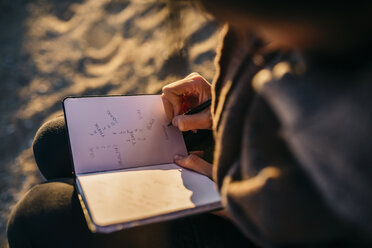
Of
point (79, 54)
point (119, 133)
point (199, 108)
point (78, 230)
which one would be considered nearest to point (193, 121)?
A: point (199, 108)

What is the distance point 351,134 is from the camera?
0.93ft

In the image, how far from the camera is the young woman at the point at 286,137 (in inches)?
10.8

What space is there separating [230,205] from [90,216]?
23 centimetres

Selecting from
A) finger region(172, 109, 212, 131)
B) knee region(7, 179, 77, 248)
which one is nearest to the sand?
knee region(7, 179, 77, 248)

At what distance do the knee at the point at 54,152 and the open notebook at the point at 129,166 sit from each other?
97mm

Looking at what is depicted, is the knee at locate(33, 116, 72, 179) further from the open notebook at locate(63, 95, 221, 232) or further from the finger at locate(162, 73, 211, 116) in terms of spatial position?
the finger at locate(162, 73, 211, 116)

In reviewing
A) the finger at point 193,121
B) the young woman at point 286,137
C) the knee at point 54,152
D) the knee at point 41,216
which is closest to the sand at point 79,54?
the knee at point 54,152

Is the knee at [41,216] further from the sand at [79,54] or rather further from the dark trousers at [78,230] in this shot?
the sand at [79,54]

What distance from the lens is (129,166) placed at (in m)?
0.71

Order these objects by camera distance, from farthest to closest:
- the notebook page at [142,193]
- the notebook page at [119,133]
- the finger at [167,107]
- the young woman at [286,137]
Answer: the finger at [167,107] < the notebook page at [119,133] < the notebook page at [142,193] < the young woman at [286,137]

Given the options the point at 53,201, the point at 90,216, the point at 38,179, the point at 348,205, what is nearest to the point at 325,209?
the point at 348,205

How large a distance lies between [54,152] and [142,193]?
308mm

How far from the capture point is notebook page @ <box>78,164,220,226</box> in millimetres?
508

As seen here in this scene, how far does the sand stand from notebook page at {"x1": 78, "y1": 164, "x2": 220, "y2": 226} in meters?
0.83
